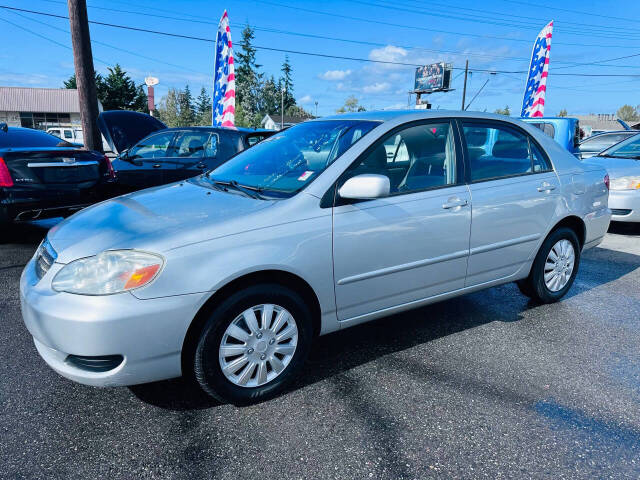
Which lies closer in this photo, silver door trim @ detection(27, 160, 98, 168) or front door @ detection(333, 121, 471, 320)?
front door @ detection(333, 121, 471, 320)

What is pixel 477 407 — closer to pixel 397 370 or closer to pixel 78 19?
pixel 397 370

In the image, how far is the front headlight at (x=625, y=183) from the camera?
21.7 feet

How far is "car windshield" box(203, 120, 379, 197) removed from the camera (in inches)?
113

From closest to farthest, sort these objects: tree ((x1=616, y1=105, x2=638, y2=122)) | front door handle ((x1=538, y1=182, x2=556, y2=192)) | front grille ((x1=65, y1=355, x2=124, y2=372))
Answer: front grille ((x1=65, y1=355, x2=124, y2=372)) < front door handle ((x1=538, y1=182, x2=556, y2=192)) < tree ((x1=616, y1=105, x2=638, y2=122))

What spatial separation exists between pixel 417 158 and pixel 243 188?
1202 millimetres

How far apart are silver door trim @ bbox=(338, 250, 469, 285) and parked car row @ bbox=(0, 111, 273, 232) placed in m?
3.23

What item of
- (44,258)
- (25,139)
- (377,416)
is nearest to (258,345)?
(377,416)

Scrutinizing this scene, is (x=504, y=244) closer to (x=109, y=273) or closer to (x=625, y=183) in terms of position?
(x=109, y=273)

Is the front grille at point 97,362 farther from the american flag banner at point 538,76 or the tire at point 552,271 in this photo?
the american flag banner at point 538,76

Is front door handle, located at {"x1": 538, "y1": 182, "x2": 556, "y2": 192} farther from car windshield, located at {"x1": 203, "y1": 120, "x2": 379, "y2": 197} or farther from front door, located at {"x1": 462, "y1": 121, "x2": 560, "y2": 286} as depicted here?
car windshield, located at {"x1": 203, "y1": 120, "x2": 379, "y2": 197}

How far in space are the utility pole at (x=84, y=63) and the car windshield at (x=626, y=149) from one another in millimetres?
9038

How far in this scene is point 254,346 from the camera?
8.06ft

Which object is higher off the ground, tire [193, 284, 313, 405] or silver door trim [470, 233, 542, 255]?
silver door trim [470, 233, 542, 255]

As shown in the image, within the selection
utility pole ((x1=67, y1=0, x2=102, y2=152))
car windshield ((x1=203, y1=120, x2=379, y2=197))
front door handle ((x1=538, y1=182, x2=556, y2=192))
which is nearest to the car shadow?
front door handle ((x1=538, y1=182, x2=556, y2=192))
